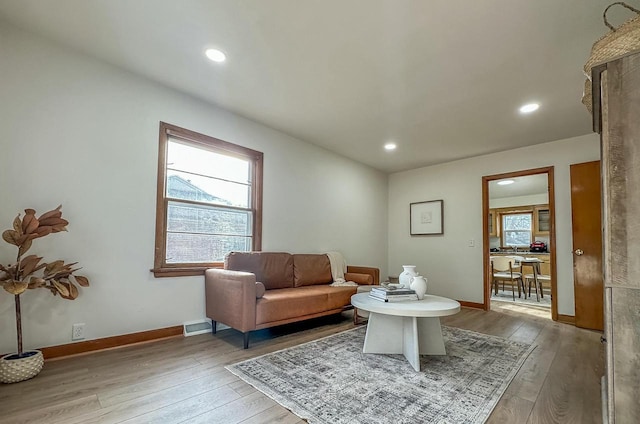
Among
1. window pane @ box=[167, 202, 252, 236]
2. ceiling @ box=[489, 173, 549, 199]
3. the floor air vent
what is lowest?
the floor air vent

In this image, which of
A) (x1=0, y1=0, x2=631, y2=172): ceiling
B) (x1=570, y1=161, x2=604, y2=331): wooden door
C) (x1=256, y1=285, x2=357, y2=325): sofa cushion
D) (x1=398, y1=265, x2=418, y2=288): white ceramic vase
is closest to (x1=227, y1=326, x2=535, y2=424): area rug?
(x1=256, y1=285, x2=357, y2=325): sofa cushion

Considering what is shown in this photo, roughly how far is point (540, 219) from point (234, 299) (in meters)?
8.10

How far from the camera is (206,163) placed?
3508mm

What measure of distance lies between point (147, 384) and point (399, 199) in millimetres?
5157

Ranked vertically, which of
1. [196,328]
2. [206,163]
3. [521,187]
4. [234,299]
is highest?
[521,187]

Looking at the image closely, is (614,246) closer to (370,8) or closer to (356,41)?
(370,8)

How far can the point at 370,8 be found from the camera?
2.01 meters

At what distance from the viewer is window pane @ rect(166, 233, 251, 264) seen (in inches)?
124

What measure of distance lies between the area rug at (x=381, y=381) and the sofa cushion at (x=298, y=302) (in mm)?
370

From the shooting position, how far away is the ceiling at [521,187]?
631 cm

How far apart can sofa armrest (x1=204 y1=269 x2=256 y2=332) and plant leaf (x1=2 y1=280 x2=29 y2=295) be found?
1.42m

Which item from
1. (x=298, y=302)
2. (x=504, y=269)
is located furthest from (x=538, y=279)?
(x=298, y=302)

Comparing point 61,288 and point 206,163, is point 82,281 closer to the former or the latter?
point 61,288

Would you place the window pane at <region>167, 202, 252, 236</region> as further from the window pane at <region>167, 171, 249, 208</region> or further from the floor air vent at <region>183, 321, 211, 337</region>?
the floor air vent at <region>183, 321, 211, 337</region>
